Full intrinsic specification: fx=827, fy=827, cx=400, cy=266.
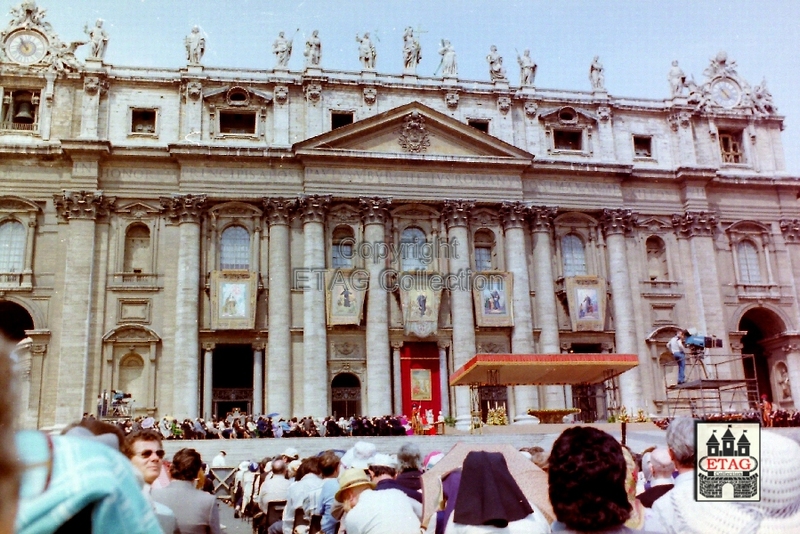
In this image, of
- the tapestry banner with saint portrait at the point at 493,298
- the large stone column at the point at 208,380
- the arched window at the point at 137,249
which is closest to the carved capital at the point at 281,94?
the arched window at the point at 137,249

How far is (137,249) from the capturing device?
40.3 m

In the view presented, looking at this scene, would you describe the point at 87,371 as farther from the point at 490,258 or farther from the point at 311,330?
the point at 490,258

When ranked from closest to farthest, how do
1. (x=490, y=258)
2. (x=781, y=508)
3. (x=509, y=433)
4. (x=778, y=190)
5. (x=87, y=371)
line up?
(x=781, y=508)
(x=509, y=433)
(x=87, y=371)
(x=490, y=258)
(x=778, y=190)

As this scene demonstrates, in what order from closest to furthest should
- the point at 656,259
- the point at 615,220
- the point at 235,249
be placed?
the point at 235,249 < the point at 615,220 < the point at 656,259

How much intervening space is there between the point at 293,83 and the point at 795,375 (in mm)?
30720

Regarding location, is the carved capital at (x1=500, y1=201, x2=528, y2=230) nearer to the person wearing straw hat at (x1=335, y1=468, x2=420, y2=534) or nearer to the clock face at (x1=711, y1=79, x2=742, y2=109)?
the clock face at (x1=711, y1=79, x2=742, y2=109)

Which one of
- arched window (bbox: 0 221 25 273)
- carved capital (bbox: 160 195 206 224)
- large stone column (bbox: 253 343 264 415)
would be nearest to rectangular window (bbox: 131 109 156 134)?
carved capital (bbox: 160 195 206 224)

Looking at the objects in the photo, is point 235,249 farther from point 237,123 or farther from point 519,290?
point 519,290

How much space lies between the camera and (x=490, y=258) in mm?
43375

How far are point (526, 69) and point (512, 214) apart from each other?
8939mm

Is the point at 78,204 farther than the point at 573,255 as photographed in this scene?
No

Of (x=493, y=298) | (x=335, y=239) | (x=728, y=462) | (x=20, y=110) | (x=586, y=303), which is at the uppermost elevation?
(x=20, y=110)

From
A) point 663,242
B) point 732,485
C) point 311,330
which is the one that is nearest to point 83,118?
point 311,330

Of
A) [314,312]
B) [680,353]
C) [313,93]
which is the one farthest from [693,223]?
[313,93]
